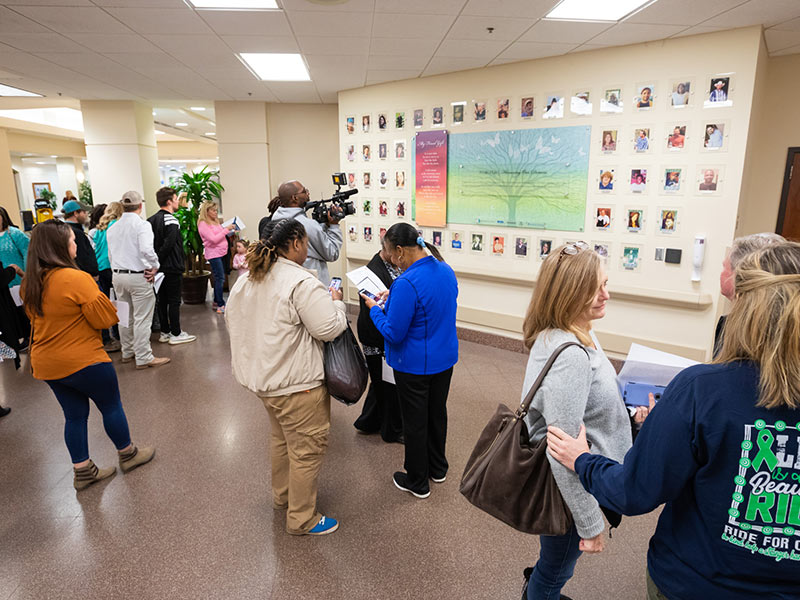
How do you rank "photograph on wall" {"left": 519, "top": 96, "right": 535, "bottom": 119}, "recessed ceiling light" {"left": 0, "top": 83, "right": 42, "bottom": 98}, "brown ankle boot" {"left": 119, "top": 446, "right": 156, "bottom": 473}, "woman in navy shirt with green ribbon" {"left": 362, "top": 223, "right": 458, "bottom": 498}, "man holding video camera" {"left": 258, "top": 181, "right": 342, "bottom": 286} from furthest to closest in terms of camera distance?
1. "recessed ceiling light" {"left": 0, "top": 83, "right": 42, "bottom": 98}
2. "photograph on wall" {"left": 519, "top": 96, "right": 535, "bottom": 119}
3. "man holding video camera" {"left": 258, "top": 181, "right": 342, "bottom": 286}
4. "brown ankle boot" {"left": 119, "top": 446, "right": 156, "bottom": 473}
5. "woman in navy shirt with green ribbon" {"left": 362, "top": 223, "right": 458, "bottom": 498}

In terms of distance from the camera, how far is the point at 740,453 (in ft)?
2.94

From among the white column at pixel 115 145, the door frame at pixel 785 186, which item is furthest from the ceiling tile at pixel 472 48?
the white column at pixel 115 145

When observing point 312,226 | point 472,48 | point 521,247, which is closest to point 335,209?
point 312,226

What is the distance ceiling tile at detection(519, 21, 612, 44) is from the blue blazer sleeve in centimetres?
253

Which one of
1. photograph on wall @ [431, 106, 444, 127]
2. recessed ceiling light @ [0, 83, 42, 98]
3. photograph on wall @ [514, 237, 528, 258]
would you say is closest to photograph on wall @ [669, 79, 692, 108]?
photograph on wall @ [514, 237, 528, 258]

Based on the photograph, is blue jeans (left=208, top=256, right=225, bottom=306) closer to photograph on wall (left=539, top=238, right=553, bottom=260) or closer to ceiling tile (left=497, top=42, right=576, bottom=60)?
photograph on wall (left=539, top=238, right=553, bottom=260)

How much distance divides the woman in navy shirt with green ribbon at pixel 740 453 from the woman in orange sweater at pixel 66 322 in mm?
2566

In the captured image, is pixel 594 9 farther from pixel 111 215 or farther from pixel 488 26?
pixel 111 215

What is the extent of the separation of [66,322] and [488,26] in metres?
3.41

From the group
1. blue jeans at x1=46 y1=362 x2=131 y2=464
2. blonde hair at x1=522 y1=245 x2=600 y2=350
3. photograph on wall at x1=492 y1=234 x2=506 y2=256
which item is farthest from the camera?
photograph on wall at x1=492 y1=234 x2=506 y2=256

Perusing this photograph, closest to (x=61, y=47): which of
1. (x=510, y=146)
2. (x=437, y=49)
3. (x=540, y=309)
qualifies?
(x=437, y=49)

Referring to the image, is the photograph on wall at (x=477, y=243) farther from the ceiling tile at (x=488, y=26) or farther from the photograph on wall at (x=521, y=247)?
the ceiling tile at (x=488, y=26)

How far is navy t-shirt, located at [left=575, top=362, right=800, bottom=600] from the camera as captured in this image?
885 millimetres

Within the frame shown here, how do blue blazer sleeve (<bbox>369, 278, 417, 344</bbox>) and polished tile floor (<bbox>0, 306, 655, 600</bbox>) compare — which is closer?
polished tile floor (<bbox>0, 306, 655, 600</bbox>)
